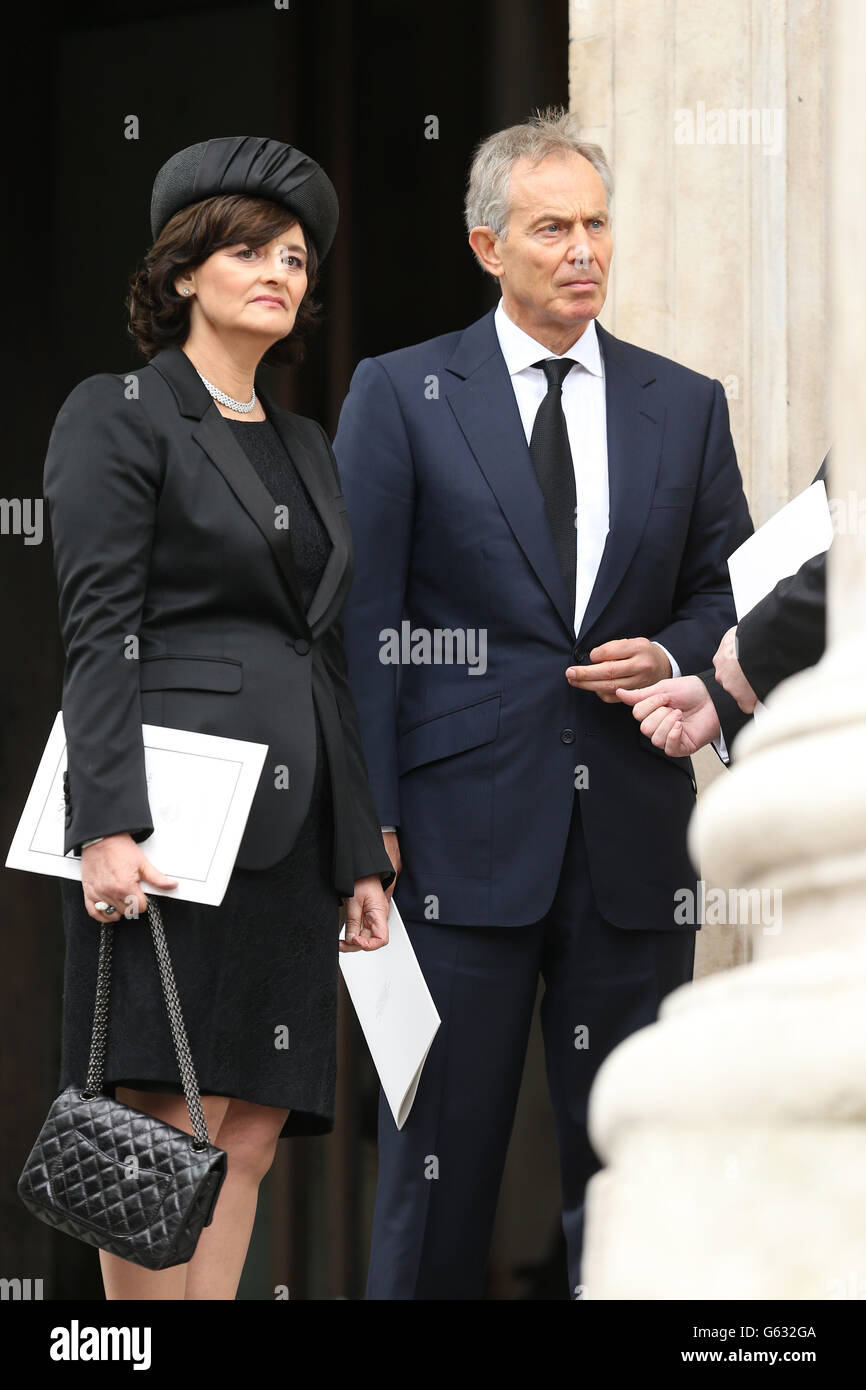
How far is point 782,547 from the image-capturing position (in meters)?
3.17

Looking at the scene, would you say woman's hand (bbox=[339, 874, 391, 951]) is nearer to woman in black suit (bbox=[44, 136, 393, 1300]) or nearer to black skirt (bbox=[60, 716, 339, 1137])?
woman in black suit (bbox=[44, 136, 393, 1300])

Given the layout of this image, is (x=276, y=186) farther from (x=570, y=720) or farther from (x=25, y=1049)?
(x=25, y=1049)

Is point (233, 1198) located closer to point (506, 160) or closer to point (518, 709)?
point (518, 709)

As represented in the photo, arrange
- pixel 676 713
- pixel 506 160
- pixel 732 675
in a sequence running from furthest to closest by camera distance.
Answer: pixel 506 160 → pixel 676 713 → pixel 732 675

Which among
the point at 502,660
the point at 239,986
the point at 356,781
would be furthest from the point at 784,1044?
the point at 502,660

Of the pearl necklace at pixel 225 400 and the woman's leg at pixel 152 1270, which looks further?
the pearl necklace at pixel 225 400

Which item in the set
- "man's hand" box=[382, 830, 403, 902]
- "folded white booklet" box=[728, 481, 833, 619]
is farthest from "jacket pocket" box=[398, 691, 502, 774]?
"folded white booklet" box=[728, 481, 833, 619]

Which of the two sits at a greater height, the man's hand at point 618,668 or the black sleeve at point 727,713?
the man's hand at point 618,668

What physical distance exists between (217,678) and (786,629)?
2.64 ft

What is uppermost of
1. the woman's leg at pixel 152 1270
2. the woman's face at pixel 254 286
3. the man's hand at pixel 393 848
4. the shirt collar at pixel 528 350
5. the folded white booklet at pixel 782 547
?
the woman's face at pixel 254 286

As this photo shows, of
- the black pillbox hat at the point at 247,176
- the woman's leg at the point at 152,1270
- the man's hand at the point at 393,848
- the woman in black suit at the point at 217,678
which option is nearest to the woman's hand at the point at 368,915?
the woman in black suit at the point at 217,678

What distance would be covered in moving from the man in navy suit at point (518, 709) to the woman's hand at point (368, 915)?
26 centimetres

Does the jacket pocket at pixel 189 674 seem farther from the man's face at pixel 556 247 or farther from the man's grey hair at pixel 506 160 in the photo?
the man's grey hair at pixel 506 160

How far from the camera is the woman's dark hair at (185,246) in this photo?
3100 mm
